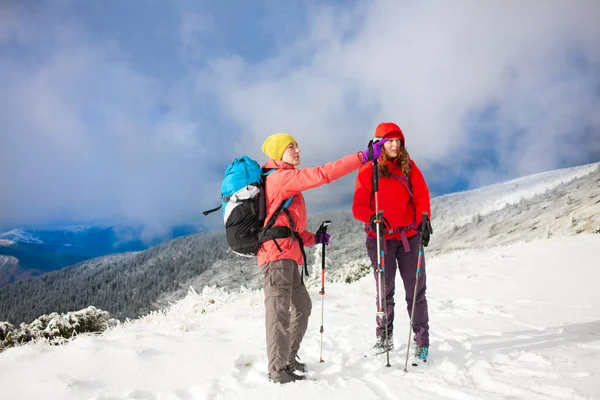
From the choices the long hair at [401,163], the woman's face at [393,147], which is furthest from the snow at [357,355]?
the woman's face at [393,147]

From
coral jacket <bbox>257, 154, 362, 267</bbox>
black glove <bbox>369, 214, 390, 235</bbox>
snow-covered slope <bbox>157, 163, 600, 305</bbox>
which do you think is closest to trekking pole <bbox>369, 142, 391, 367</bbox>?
black glove <bbox>369, 214, 390, 235</bbox>

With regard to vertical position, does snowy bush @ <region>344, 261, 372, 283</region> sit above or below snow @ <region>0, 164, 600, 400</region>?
above

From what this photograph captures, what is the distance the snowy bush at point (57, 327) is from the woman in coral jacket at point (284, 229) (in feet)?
21.3

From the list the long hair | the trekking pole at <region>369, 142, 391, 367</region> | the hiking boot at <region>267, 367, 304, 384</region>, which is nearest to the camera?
the hiking boot at <region>267, 367, 304, 384</region>

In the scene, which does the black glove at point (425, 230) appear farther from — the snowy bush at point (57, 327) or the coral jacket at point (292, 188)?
the snowy bush at point (57, 327)

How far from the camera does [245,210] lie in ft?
12.6

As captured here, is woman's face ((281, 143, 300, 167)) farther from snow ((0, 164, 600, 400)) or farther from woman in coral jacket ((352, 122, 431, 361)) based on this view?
snow ((0, 164, 600, 400))

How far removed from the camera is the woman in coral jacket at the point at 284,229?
3.75 metres

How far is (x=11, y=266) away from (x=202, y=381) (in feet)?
395

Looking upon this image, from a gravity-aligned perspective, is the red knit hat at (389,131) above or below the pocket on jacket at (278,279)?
above

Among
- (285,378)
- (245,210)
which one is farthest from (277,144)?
(285,378)

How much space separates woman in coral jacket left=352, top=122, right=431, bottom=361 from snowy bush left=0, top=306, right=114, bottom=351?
7.37m

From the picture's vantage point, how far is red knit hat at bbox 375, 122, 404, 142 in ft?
14.8

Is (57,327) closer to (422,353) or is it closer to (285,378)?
(285,378)
